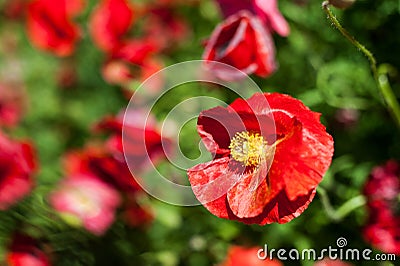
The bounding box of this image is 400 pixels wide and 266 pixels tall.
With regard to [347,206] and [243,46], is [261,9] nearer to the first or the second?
[243,46]

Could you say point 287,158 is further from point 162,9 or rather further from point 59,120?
point 59,120

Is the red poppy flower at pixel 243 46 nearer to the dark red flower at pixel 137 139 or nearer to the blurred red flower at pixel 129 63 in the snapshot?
the dark red flower at pixel 137 139

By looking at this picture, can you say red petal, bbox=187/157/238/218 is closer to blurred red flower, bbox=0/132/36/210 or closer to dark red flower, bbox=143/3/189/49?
blurred red flower, bbox=0/132/36/210

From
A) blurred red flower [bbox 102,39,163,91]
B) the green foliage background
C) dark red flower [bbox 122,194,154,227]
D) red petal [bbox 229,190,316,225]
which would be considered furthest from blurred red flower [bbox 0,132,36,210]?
red petal [bbox 229,190,316,225]

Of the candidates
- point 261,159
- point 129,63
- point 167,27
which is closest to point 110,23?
point 129,63

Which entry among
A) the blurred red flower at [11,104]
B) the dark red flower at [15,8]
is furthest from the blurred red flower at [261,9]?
the dark red flower at [15,8]

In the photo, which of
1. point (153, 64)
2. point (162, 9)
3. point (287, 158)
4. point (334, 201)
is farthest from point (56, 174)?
point (287, 158)
